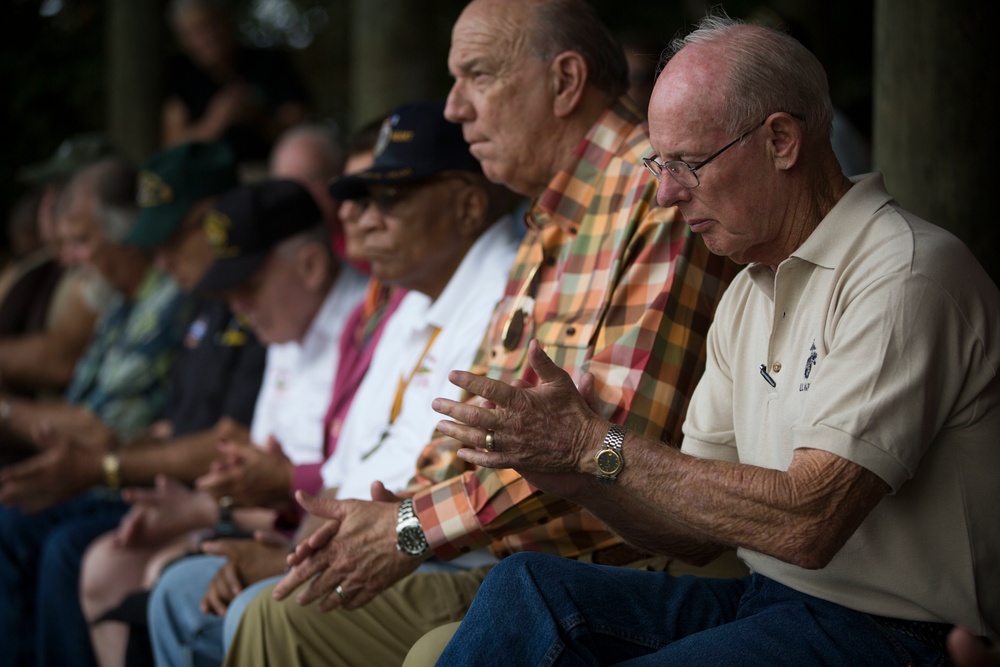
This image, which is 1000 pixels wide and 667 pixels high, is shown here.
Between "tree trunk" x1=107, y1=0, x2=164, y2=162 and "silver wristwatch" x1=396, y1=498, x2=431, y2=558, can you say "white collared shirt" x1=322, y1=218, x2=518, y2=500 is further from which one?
"tree trunk" x1=107, y1=0, x2=164, y2=162

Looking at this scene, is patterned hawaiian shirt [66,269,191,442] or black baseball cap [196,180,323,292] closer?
black baseball cap [196,180,323,292]

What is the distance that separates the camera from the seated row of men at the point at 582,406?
6.46 ft

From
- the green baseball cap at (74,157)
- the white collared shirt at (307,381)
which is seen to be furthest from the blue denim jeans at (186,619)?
the green baseball cap at (74,157)

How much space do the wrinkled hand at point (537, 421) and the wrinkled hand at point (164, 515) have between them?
2383 millimetres

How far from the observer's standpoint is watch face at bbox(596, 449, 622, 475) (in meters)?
2.05

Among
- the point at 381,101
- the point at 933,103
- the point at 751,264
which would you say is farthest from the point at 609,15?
the point at 751,264

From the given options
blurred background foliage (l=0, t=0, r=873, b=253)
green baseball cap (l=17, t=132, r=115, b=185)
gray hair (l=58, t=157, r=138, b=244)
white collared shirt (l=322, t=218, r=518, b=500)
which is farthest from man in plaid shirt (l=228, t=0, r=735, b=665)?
blurred background foliage (l=0, t=0, r=873, b=253)

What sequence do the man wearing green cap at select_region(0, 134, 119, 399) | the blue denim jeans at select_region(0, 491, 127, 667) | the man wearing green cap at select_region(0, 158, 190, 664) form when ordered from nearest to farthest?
the blue denim jeans at select_region(0, 491, 127, 667), the man wearing green cap at select_region(0, 158, 190, 664), the man wearing green cap at select_region(0, 134, 119, 399)

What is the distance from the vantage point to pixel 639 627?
218 cm

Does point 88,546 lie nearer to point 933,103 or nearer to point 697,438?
point 697,438

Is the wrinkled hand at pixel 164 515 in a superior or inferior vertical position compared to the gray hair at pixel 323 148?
inferior

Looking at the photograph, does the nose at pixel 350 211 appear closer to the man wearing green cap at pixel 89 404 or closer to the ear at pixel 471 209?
the ear at pixel 471 209

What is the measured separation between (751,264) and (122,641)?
2881 millimetres

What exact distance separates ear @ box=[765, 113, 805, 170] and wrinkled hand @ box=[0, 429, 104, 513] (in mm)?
3351
